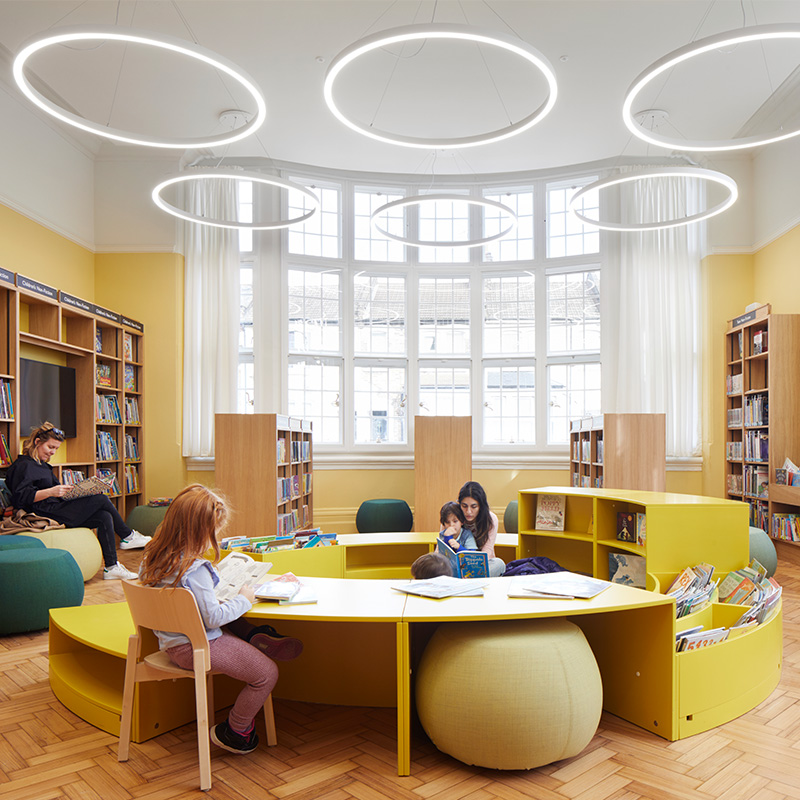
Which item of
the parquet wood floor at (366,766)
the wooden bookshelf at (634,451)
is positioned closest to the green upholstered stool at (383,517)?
the wooden bookshelf at (634,451)

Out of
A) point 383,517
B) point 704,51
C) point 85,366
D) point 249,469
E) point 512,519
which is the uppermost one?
point 704,51

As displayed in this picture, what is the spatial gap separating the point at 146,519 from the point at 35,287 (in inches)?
110

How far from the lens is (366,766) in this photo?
2717 millimetres

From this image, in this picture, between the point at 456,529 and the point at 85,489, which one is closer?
the point at 456,529

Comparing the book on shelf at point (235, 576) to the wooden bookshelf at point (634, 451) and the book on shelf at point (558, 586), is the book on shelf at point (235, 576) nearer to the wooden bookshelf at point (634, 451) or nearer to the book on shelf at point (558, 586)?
the book on shelf at point (558, 586)

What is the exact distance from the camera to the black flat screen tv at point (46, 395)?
6.60 m

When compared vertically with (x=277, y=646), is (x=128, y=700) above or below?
below

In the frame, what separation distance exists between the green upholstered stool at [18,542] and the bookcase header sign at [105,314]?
10.4 ft

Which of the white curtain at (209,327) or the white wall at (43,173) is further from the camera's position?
the white curtain at (209,327)

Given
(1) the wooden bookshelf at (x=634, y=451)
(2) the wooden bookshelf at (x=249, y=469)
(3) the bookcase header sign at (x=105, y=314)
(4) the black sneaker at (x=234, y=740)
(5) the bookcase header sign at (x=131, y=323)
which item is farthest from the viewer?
(5) the bookcase header sign at (x=131, y=323)

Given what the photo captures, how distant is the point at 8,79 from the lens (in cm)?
681

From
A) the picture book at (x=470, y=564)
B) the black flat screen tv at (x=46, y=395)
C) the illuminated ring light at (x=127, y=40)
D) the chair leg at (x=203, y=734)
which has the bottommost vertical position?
the chair leg at (x=203, y=734)

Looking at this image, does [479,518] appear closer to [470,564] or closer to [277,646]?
[470,564]

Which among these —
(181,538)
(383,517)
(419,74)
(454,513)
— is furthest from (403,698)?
(419,74)
